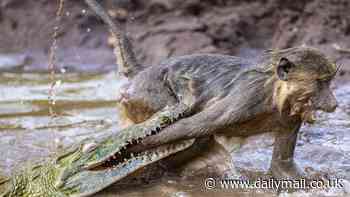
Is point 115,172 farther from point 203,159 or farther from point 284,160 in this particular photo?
point 284,160

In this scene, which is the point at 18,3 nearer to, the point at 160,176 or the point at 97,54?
the point at 97,54

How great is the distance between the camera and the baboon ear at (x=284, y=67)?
3.99 metres

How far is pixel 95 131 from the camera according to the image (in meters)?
6.39

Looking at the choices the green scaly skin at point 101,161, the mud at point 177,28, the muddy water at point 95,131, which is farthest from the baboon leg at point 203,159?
the mud at point 177,28

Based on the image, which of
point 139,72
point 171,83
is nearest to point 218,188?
point 171,83

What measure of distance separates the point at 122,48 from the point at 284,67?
4.42 feet

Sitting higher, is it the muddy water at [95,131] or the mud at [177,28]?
the mud at [177,28]

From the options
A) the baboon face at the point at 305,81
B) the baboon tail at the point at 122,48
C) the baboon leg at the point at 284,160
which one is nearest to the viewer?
the baboon face at the point at 305,81

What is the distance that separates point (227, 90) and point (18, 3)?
27.1 feet

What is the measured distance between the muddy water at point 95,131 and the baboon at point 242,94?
251 millimetres

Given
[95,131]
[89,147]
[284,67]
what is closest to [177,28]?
[95,131]

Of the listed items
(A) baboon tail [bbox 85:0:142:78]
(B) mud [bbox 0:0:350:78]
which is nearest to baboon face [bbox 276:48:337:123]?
(A) baboon tail [bbox 85:0:142:78]

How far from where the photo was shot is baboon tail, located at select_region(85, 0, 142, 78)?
4922 millimetres

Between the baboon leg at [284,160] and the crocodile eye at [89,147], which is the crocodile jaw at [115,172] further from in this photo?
the baboon leg at [284,160]
